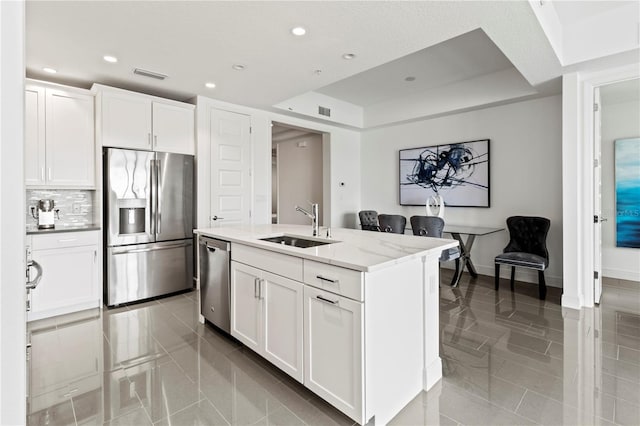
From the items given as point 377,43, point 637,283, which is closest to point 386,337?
point 377,43

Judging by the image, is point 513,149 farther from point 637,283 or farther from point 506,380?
point 506,380

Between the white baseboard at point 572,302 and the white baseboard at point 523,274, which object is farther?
the white baseboard at point 523,274

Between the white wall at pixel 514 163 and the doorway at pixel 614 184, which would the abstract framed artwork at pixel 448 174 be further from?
the doorway at pixel 614 184

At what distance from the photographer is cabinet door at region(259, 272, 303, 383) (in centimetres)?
204

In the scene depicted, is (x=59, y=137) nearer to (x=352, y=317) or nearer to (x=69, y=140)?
(x=69, y=140)

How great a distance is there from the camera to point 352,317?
1.71 meters

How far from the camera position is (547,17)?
9.66 feet

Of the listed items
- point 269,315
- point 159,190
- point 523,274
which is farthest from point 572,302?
point 159,190

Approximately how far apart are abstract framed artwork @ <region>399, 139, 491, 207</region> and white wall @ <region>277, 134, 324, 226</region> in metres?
1.86

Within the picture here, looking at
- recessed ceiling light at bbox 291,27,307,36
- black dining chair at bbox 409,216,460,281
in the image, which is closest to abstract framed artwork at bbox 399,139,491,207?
black dining chair at bbox 409,216,460,281

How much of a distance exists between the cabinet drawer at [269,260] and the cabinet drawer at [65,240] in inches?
79.5

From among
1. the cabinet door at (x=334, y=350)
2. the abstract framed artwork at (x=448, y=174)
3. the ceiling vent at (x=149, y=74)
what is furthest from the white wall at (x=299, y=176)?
the cabinet door at (x=334, y=350)

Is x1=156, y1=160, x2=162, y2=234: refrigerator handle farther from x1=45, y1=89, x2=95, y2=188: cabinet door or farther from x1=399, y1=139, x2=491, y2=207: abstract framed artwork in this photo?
x1=399, y1=139, x2=491, y2=207: abstract framed artwork

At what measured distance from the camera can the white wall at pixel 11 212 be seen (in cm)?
33
